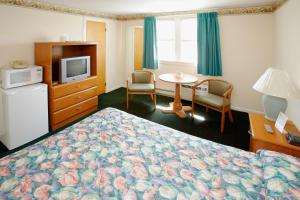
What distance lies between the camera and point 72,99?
371cm

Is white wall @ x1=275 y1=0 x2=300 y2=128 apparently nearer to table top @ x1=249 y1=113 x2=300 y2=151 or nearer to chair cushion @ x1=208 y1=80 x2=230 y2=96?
table top @ x1=249 y1=113 x2=300 y2=151

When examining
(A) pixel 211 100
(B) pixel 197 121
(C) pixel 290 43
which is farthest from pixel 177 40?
(C) pixel 290 43

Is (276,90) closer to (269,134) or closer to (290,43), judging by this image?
(269,134)

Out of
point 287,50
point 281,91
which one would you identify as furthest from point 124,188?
point 287,50

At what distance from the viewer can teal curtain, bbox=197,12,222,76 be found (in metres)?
4.36

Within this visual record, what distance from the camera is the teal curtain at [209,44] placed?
436 centimetres

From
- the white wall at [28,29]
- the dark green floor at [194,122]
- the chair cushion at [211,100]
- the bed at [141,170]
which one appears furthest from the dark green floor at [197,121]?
the white wall at [28,29]

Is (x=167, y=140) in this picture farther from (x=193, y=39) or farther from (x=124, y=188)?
(x=193, y=39)

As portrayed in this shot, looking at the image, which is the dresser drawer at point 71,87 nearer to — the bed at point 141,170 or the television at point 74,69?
the television at point 74,69

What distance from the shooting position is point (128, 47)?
5.94 metres

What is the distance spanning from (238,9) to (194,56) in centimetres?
136

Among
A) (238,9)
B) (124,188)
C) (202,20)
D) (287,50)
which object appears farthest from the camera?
(202,20)

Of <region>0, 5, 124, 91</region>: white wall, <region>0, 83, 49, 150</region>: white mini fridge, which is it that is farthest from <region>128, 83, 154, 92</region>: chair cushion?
<region>0, 83, 49, 150</region>: white mini fridge

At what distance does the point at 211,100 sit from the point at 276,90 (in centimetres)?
157
